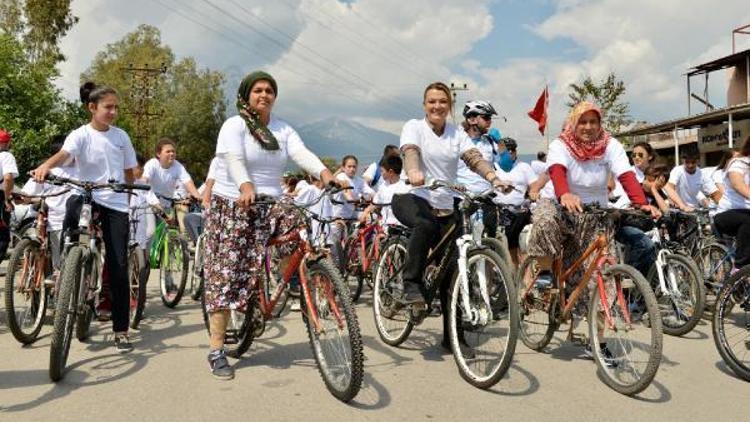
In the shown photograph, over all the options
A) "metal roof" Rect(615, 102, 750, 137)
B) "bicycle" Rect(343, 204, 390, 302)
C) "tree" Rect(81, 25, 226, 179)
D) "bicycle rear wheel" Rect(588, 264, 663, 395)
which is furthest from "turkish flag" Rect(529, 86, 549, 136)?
"tree" Rect(81, 25, 226, 179)

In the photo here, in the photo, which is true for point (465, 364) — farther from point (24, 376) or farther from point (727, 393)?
point (24, 376)

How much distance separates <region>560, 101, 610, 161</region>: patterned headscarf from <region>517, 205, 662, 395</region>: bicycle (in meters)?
0.50

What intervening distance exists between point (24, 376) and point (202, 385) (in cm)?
132

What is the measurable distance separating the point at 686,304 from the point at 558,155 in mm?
2238

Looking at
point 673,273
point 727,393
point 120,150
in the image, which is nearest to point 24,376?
point 120,150

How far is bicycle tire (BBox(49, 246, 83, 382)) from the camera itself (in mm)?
4219

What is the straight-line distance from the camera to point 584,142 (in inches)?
191

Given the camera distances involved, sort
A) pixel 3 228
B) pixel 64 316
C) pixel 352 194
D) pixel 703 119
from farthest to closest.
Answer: pixel 703 119
pixel 352 194
pixel 3 228
pixel 64 316

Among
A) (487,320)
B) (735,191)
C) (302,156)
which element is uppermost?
(302,156)

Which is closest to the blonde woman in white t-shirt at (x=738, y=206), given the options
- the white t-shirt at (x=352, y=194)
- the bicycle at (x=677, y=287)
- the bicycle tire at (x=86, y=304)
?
the bicycle at (x=677, y=287)

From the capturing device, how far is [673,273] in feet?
19.5

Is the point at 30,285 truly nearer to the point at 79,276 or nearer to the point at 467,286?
the point at 79,276

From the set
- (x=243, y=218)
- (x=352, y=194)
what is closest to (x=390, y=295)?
(x=243, y=218)

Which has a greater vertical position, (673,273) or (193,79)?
(193,79)
